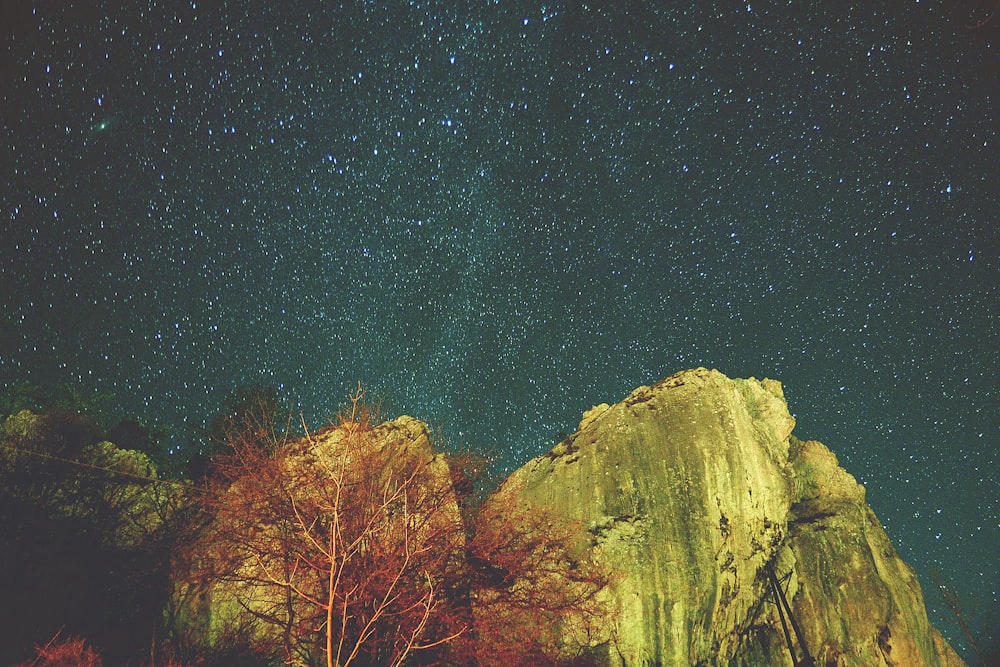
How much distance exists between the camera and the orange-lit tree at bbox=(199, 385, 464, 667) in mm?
12641

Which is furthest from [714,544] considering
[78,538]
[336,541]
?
[78,538]

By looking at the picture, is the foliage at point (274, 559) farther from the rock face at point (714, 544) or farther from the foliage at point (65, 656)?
the rock face at point (714, 544)

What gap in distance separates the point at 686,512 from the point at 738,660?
4.77 m

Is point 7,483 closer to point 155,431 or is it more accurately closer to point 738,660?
point 155,431

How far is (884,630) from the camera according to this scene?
14586mm

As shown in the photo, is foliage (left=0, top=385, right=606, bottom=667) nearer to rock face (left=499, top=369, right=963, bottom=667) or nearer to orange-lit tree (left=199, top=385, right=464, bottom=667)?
orange-lit tree (left=199, top=385, right=464, bottom=667)

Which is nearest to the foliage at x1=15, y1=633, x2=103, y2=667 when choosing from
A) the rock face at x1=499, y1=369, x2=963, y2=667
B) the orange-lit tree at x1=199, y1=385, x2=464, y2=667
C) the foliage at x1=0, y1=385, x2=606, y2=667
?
the foliage at x1=0, y1=385, x2=606, y2=667

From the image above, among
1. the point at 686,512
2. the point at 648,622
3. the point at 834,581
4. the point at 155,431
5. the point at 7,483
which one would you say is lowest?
the point at 648,622

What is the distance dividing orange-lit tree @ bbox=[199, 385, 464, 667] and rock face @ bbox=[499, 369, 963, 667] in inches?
163

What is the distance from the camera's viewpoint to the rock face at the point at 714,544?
523 inches

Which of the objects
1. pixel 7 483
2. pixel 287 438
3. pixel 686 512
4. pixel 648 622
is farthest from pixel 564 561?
pixel 7 483

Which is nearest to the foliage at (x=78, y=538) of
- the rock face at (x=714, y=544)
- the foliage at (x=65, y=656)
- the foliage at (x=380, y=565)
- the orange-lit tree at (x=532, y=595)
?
the foliage at (x=65, y=656)

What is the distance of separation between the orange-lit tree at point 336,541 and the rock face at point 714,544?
4135 millimetres

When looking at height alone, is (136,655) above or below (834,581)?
below
